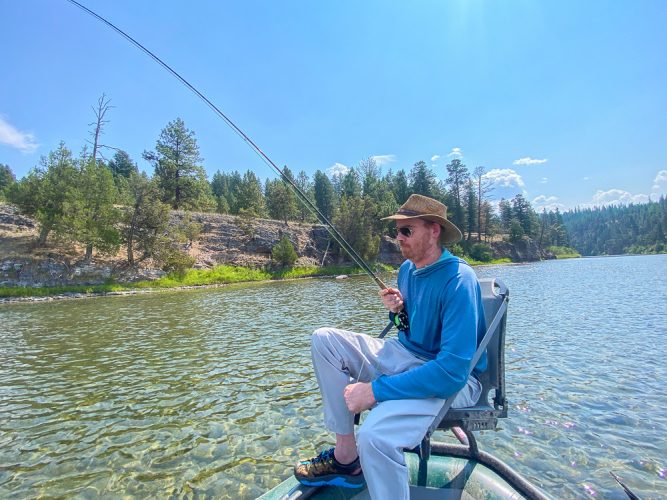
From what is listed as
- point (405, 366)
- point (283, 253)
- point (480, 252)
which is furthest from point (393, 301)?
point (480, 252)

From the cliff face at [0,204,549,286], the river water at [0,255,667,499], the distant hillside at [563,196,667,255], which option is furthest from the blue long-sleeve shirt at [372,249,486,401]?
the distant hillside at [563,196,667,255]

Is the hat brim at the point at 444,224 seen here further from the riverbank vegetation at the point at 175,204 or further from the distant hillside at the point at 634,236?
the distant hillside at the point at 634,236

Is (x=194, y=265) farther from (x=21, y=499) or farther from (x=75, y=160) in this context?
(x=21, y=499)

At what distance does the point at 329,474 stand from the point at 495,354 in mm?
1808

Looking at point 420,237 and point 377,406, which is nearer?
point 377,406

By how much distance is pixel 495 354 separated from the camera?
3.13 meters

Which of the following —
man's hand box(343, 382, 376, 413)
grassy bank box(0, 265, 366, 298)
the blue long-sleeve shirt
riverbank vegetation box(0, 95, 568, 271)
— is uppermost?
riverbank vegetation box(0, 95, 568, 271)

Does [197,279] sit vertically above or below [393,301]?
below

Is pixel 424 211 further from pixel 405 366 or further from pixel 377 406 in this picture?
pixel 377 406

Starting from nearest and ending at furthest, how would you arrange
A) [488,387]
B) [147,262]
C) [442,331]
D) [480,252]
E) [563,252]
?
[442,331] → [488,387] → [147,262] → [480,252] → [563,252]

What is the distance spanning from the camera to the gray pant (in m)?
2.40

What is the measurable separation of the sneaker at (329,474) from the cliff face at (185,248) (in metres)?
40.0

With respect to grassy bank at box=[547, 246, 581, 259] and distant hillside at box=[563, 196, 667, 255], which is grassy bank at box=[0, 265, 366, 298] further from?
distant hillside at box=[563, 196, 667, 255]

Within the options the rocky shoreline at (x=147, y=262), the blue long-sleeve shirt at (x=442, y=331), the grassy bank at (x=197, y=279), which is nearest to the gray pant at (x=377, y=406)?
the blue long-sleeve shirt at (x=442, y=331)
